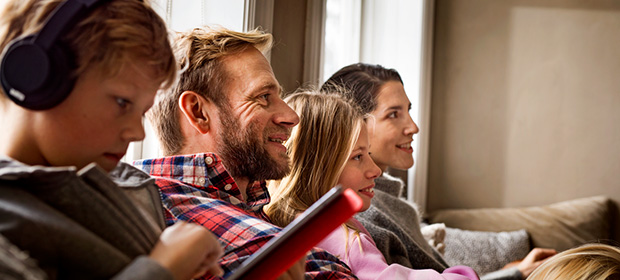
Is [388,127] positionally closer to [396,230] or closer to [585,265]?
[396,230]

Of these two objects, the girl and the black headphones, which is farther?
the girl

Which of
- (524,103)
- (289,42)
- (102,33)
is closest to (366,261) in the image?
(102,33)

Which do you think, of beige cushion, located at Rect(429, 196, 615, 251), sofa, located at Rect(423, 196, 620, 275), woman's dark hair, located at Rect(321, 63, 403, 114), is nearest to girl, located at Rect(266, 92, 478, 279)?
woman's dark hair, located at Rect(321, 63, 403, 114)

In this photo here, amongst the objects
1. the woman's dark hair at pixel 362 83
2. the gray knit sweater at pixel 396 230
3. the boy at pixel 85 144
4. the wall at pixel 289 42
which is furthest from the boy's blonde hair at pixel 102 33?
the woman's dark hair at pixel 362 83

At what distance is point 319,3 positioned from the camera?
2365 millimetres

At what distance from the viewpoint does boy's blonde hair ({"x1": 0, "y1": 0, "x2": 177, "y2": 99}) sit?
2.25 ft

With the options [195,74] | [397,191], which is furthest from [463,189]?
[195,74]

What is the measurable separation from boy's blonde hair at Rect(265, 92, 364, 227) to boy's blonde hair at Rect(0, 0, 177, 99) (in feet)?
2.71

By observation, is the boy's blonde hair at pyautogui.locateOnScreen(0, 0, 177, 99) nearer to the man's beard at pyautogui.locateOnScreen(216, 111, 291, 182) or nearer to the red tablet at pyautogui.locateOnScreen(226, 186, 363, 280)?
the red tablet at pyautogui.locateOnScreen(226, 186, 363, 280)

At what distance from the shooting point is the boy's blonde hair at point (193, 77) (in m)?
1.32

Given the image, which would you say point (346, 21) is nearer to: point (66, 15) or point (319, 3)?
point (319, 3)

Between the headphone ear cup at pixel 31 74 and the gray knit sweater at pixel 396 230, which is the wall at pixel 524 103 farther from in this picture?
the headphone ear cup at pixel 31 74

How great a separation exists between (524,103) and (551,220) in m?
0.74

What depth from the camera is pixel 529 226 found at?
305cm
